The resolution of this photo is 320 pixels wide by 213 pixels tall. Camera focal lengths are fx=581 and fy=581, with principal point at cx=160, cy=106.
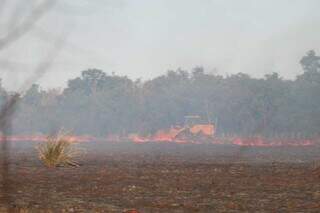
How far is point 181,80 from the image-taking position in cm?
10800

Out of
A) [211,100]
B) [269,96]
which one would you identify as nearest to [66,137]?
[269,96]

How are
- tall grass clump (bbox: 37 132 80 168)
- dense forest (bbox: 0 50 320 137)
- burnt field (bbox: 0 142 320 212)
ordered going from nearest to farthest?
burnt field (bbox: 0 142 320 212) → tall grass clump (bbox: 37 132 80 168) → dense forest (bbox: 0 50 320 137)

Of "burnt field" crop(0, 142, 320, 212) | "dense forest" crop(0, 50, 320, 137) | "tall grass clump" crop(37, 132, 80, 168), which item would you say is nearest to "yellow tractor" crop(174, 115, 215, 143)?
"dense forest" crop(0, 50, 320, 137)

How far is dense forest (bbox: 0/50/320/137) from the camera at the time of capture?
8431cm

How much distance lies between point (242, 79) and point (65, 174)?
2919 inches

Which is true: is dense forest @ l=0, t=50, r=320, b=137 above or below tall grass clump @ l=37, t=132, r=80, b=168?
above

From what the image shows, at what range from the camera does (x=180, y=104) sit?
97.6m

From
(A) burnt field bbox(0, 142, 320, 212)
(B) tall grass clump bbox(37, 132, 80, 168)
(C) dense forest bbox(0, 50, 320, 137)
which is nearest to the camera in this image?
(A) burnt field bbox(0, 142, 320, 212)

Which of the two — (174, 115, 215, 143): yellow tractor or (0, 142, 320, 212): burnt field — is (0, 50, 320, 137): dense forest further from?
(0, 142, 320, 212): burnt field

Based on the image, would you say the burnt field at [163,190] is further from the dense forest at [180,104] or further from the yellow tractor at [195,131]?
the yellow tractor at [195,131]

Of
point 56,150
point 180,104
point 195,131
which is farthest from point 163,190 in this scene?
point 180,104

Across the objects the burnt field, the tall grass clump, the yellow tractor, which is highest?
the yellow tractor

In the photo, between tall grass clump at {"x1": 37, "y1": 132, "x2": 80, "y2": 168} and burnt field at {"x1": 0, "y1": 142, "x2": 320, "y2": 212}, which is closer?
burnt field at {"x1": 0, "y1": 142, "x2": 320, "y2": 212}

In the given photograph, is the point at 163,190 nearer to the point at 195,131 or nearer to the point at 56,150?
the point at 56,150
